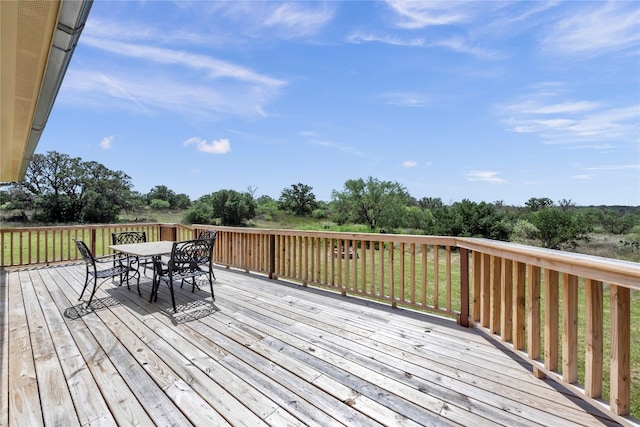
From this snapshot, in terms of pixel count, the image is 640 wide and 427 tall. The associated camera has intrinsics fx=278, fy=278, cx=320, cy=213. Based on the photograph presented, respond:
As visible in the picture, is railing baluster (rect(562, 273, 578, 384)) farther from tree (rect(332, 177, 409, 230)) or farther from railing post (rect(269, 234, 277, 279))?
tree (rect(332, 177, 409, 230))

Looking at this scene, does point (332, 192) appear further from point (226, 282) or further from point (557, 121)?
point (226, 282)

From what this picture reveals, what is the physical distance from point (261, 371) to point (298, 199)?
3676 cm

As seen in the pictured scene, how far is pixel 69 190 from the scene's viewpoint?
919 inches

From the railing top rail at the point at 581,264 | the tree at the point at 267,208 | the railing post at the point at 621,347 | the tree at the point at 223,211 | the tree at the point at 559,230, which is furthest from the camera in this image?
the tree at the point at 267,208

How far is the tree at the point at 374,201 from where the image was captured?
2408 centimetres

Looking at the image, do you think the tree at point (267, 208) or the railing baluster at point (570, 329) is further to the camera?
the tree at point (267, 208)

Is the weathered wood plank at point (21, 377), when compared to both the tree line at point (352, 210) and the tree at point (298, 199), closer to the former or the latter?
the tree line at point (352, 210)

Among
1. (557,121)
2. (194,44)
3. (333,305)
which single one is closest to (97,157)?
(194,44)

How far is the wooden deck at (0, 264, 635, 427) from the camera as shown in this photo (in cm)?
155

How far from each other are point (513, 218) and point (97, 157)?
35.5 m

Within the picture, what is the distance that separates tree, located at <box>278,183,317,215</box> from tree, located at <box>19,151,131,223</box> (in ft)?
60.4

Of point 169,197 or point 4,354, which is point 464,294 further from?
point 169,197

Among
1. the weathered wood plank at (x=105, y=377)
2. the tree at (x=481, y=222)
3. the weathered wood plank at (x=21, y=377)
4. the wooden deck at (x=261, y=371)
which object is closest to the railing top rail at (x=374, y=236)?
the wooden deck at (x=261, y=371)

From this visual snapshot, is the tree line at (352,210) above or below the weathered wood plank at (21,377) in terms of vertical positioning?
above
